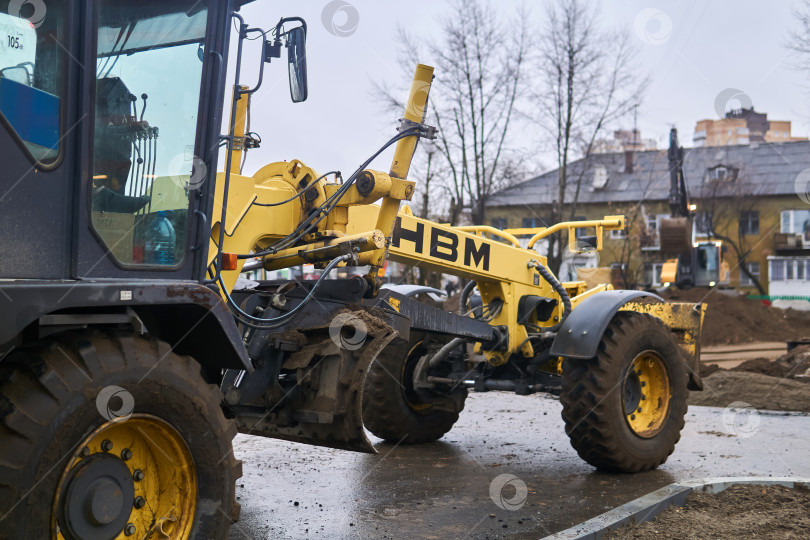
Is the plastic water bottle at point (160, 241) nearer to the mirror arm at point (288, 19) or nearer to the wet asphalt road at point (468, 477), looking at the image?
the mirror arm at point (288, 19)

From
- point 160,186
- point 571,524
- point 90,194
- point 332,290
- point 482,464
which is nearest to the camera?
point 90,194

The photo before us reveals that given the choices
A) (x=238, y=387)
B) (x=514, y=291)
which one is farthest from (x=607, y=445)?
(x=238, y=387)

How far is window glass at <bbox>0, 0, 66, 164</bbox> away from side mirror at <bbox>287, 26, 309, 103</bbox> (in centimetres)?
132

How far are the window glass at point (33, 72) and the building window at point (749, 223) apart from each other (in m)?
53.4

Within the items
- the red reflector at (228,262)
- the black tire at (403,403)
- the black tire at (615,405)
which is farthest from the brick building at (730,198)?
the red reflector at (228,262)

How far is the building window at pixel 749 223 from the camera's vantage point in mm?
52062

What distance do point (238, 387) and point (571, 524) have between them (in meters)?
2.40

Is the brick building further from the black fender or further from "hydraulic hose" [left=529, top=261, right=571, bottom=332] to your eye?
the black fender

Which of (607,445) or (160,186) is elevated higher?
(160,186)

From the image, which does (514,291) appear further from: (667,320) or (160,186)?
(160,186)

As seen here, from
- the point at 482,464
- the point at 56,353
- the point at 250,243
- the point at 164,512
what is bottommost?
the point at 482,464

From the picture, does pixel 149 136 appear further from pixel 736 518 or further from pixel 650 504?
pixel 736 518

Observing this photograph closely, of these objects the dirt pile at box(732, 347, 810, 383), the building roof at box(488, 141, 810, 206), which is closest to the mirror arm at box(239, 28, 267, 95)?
the dirt pile at box(732, 347, 810, 383)

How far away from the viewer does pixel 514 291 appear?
26.1 feet
